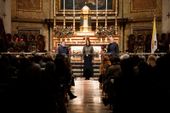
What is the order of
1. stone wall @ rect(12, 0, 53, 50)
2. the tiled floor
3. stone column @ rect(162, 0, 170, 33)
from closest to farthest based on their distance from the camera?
the tiled floor < stone column @ rect(162, 0, 170, 33) < stone wall @ rect(12, 0, 53, 50)

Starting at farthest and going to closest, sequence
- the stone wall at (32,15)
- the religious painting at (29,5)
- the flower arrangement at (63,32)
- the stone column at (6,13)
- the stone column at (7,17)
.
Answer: the religious painting at (29,5)
the stone wall at (32,15)
the flower arrangement at (63,32)
the stone column at (7,17)
the stone column at (6,13)

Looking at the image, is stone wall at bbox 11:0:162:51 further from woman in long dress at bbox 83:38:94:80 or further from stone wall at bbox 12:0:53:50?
woman in long dress at bbox 83:38:94:80

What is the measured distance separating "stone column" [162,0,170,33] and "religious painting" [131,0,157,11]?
49.3 inches

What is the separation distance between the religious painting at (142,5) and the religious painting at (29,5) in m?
5.58

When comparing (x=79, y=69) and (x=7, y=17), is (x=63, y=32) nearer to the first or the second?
(x=79, y=69)

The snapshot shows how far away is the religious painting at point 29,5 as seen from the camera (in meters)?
27.7

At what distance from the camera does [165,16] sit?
84.1 feet

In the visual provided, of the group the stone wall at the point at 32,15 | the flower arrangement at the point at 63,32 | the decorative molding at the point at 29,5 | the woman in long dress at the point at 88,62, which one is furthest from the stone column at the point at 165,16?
the decorative molding at the point at 29,5

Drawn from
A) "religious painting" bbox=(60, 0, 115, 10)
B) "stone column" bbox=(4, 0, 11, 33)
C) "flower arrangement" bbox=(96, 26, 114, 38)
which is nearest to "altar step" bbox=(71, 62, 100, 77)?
"flower arrangement" bbox=(96, 26, 114, 38)

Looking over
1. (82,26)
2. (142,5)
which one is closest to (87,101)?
(82,26)

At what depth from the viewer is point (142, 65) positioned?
819cm

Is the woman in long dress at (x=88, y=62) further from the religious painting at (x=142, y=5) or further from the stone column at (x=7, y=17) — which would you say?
the religious painting at (x=142, y=5)

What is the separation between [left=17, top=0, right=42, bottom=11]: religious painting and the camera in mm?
27734

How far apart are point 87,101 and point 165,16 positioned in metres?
12.8
